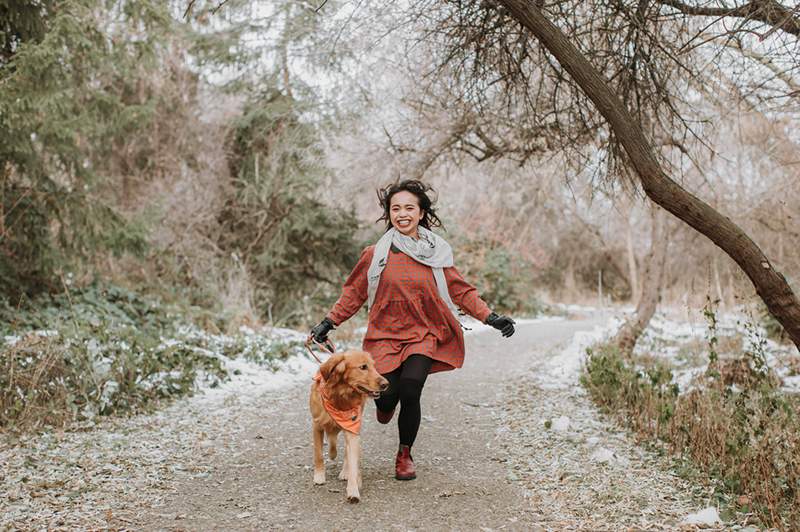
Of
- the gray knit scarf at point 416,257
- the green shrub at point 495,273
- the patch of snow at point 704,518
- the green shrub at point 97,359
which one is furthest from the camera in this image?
the green shrub at point 495,273

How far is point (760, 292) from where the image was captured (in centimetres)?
393

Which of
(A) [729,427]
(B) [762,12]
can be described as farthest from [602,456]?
(B) [762,12]

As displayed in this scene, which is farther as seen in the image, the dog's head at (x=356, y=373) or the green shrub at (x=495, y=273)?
the green shrub at (x=495, y=273)

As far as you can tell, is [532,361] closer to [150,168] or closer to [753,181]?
[753,181]

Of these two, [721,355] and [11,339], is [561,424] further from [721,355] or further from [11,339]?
[11,339]

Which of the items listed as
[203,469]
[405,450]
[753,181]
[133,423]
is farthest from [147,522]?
[753,181]

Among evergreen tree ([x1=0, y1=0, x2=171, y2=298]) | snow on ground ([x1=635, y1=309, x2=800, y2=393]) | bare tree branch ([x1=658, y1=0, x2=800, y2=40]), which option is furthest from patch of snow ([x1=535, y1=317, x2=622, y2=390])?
evergreen tree ([x1=0, y1=0, x2=171, y2=298])

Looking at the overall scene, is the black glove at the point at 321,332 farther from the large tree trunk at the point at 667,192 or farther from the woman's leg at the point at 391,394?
the large tree trunk at the point at 667,192

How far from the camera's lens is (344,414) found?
392cm

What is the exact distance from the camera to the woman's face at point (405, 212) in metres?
4.49

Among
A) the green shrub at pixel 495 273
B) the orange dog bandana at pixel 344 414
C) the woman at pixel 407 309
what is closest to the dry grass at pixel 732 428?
the woman at pixel 407 309

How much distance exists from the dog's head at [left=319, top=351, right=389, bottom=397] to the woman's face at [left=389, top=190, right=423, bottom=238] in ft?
3.38

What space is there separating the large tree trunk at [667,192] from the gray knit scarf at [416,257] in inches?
52.4

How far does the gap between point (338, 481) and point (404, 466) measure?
1.47 feet
